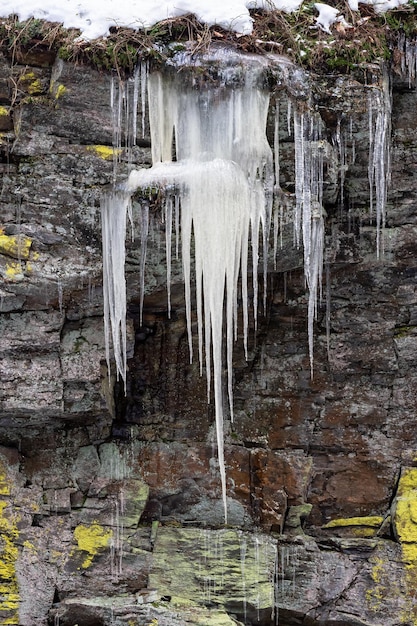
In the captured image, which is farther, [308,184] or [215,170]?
[308,184]

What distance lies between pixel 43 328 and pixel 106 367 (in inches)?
26.2

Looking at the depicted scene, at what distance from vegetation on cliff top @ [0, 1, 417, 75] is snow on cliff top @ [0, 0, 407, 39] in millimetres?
62

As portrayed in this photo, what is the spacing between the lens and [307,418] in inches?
295

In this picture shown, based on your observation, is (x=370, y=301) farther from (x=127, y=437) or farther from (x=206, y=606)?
(x=206, y=606)

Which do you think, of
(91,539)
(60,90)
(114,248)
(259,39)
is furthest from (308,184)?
(91,539)

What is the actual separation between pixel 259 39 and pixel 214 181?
128 centimetres

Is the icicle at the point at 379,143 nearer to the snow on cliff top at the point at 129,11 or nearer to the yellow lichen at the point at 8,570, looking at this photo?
the snow on cliff top at the point at 129,11

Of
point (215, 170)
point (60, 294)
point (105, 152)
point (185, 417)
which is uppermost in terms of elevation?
point (105, 152)

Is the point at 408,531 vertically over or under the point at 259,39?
under

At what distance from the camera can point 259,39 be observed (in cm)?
630

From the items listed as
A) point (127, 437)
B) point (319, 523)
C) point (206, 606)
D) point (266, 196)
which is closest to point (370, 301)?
point (266, 196)

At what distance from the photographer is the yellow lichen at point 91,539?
7.07 m

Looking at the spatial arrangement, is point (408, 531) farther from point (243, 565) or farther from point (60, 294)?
point (60, 294)

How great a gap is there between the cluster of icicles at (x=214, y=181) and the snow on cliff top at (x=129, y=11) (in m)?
0.43
